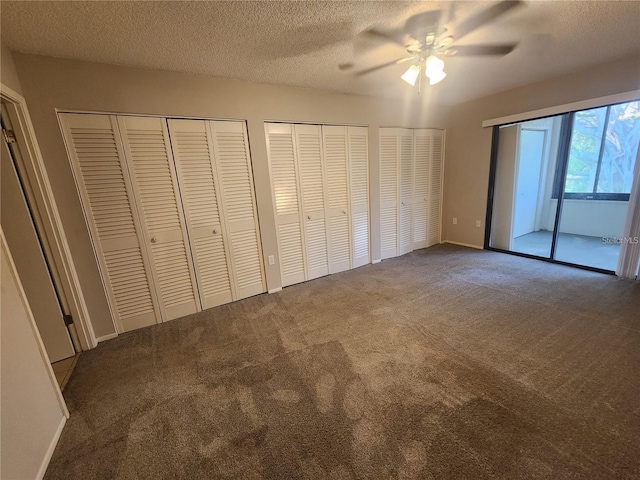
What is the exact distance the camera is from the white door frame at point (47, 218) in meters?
1.85

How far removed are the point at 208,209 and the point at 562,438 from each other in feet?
9.57

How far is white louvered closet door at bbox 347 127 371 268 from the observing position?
3.38m

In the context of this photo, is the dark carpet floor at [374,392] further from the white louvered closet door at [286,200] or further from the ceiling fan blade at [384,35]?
the ceiling fan blade at [384,35]

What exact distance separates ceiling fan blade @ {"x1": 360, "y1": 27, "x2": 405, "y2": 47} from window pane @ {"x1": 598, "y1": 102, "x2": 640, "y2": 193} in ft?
12.5

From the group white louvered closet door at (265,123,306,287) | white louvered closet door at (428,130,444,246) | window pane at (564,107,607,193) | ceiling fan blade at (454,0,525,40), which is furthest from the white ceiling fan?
window pane at (564,107,607,193)

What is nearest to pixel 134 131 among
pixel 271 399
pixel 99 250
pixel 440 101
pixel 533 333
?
pixel 99 250

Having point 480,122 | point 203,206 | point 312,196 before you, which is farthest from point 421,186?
point 203,206

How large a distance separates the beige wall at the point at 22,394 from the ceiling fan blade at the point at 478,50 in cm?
324

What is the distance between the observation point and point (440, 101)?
12.7 feet

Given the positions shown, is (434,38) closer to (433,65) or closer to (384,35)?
(433,65)

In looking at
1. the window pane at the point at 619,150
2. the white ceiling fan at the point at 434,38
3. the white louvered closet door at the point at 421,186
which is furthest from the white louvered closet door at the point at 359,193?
the window pane at the point at 619,150

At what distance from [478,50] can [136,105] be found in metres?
2.88

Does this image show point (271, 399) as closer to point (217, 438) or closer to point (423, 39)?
point (217, 438)

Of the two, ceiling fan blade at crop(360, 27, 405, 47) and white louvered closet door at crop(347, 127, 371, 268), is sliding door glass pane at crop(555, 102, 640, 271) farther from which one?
ceiling fan blade at crop(360, 27, 405, 47)
